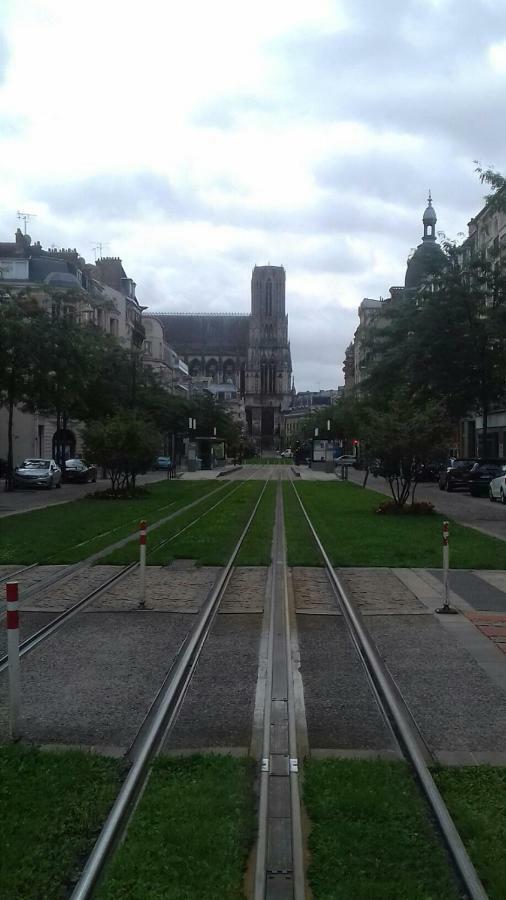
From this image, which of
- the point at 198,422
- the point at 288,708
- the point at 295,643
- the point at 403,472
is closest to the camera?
the point at 288,708

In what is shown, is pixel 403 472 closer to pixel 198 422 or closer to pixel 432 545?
pixel 432 545

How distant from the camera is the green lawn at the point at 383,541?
16.2 metres

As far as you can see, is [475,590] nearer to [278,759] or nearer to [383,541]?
[383,541]

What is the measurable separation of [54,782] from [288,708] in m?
2.27

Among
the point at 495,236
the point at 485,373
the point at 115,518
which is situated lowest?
the point at 115,518

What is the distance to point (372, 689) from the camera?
7711 millimetres

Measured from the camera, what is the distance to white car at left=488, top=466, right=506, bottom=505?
117ft

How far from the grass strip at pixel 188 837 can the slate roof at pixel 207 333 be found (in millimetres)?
185313

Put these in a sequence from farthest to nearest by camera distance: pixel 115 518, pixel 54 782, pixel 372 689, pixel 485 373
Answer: pixel 485 373, pixel 115 518, pixel 372 689, pixel 54 782

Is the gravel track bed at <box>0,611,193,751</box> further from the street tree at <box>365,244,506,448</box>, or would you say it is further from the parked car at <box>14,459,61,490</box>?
the parked car at <box>14,459,61,490</box>

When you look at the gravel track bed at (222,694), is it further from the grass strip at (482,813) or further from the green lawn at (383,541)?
the green lawn at (383,541)

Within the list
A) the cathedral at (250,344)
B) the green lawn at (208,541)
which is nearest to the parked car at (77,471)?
the green lawn at (208,541)

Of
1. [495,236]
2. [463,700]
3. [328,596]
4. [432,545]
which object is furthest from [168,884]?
[495,236]

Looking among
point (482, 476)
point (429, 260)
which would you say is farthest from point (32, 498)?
point (482, 476)
